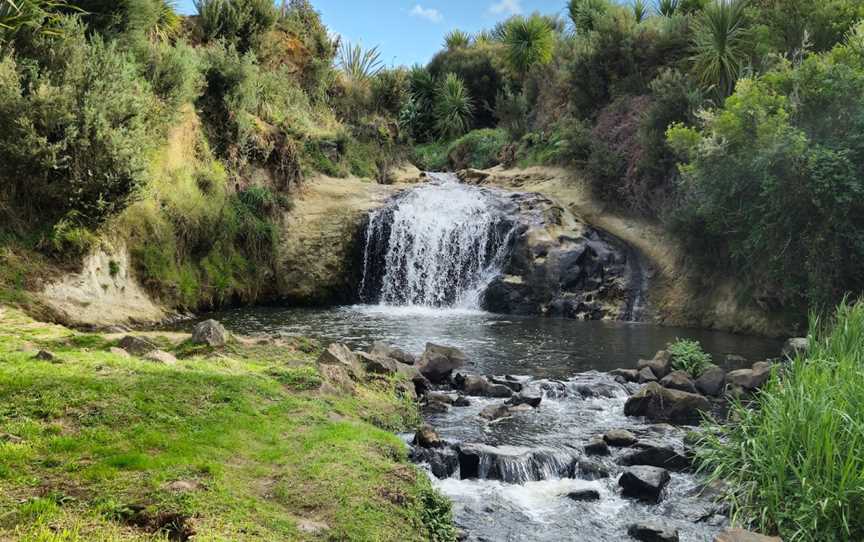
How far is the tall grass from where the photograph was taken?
452cm

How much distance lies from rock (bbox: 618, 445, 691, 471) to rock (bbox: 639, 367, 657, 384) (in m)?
3.67

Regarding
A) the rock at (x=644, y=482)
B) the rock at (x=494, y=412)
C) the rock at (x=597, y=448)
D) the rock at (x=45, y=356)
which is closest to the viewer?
the rock at (x=644, y=482)

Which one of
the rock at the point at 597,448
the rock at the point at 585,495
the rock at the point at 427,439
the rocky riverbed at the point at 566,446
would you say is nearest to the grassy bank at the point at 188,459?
the rock at the point at 427,439

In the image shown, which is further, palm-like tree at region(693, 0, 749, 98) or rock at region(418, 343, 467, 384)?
palm-like tree at region(693, 0, 749, 98)

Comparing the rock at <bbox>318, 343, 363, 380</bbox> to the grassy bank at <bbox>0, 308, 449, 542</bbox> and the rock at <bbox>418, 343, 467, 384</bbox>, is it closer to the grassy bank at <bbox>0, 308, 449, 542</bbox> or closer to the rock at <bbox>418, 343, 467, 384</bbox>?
the grassy bank at <bbox>0, 308, 449, 542</bbox>

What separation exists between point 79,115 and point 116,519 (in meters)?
10.7

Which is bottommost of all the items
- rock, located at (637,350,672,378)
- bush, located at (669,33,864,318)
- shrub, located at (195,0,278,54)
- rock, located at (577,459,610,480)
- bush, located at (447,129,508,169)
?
rock, located at (577,459,610,480)

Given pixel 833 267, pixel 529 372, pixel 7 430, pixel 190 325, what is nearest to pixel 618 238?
pixel 833 267

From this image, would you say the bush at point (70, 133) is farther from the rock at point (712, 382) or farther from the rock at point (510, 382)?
the rock at point (712, 382)

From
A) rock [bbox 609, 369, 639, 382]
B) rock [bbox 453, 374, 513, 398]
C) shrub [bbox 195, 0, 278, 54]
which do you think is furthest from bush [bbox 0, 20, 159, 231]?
rock [bbox 609, 369, 639, 382]

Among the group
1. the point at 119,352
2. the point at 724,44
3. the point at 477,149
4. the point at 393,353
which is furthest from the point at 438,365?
the point at 477,149

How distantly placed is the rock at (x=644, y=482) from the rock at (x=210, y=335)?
603 centimetres

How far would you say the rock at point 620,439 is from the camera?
26.0 feet

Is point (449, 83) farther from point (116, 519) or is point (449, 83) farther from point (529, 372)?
point (116, 519)
